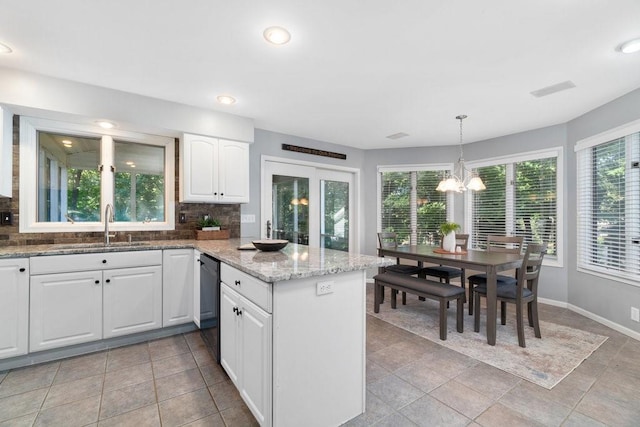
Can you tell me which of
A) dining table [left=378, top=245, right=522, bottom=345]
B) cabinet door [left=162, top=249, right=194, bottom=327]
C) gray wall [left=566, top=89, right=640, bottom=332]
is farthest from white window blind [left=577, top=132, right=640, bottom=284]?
cabinet door [left=162, top=249, right=194, bottom=327]

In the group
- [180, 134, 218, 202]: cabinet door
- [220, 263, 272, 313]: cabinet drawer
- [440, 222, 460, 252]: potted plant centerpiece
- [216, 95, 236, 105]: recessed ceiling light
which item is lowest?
[220, 263, 272, 313]: cabinet drawer

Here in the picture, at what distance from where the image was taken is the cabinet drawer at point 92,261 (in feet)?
7.72

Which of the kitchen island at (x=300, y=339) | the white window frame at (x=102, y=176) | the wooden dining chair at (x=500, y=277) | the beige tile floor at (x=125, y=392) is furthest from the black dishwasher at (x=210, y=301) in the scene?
the wooden dining chair at (x=500, y=277)

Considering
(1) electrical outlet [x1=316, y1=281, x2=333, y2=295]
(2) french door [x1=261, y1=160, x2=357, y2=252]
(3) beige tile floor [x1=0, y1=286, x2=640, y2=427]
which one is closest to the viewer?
(1) electrical outlet [x1=316, y1=281, x2=333, y2=295]

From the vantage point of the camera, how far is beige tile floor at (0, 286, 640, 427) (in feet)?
5.71

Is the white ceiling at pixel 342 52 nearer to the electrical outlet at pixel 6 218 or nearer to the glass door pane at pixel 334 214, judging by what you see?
the electrical outlet at pixel 6 218

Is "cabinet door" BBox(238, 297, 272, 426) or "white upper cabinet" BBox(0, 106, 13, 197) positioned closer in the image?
"cabinet door" BBox(238, 297, 272, 426)

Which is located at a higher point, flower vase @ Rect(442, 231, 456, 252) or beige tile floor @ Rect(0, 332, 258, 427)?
flower vase @ Rect(442, 231, 456, 252)

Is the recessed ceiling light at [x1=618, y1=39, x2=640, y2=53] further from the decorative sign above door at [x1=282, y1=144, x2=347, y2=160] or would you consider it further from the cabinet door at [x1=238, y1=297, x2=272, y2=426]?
the decorative sign above door at [x1=282, y1=144, x2=347, y2=160]

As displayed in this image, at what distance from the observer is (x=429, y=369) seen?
2305mm

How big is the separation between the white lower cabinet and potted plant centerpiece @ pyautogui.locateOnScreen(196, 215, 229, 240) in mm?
1459

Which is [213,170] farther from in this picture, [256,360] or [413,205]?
[413,205]

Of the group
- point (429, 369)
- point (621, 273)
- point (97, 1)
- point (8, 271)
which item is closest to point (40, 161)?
point (8, 271)

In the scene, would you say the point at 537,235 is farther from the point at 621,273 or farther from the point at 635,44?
the point at 635,44
